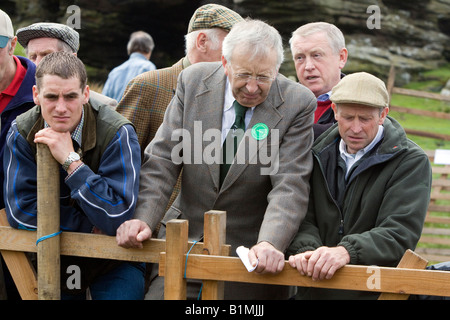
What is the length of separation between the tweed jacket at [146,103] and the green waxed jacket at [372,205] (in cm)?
145

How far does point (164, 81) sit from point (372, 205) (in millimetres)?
1947

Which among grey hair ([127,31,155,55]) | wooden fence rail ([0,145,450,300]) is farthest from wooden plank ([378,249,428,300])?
grey hair ([127,31,155,55])

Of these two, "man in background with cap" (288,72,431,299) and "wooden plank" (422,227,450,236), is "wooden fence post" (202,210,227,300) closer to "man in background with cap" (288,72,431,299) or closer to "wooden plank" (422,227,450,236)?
"man in background with cap" (288,72,431,299)

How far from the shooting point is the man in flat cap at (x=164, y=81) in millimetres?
4457

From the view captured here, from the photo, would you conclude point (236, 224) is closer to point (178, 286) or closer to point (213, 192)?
point (213, 192)

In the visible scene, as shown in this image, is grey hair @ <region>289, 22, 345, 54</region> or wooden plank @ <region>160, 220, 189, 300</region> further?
grey hair @ <region>289, 22, 345, 54</region>

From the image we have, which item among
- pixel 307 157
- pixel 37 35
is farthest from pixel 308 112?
pixel 37 35

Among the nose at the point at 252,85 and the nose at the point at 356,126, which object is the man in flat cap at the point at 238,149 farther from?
the nose at the point at 356,126

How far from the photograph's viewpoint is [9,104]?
387 centimetres

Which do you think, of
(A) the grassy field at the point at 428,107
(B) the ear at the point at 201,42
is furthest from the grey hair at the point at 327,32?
A: (A) the grassy field at the point at 428,107

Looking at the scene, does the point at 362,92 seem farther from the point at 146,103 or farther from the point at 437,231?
the point at 437,231

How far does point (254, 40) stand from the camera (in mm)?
3152

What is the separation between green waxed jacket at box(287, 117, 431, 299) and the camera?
9.99 feet

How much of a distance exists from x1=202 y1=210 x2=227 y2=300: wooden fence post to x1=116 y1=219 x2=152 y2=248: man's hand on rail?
0.31 meters
